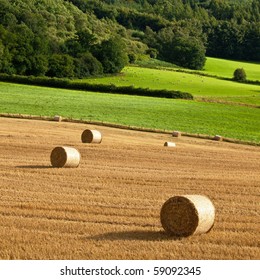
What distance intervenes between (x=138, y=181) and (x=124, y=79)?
244 ft

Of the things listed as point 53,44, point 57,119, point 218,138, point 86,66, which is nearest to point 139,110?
point 57,119

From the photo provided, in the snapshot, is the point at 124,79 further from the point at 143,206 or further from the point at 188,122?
the point at 143,206

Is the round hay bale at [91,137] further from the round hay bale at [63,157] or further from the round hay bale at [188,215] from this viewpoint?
the round hay bale at [188,215]

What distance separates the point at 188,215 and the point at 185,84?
3310 inches

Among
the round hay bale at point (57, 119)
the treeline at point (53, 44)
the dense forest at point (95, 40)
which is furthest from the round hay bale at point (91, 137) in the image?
the dense forest at point (95, 40)

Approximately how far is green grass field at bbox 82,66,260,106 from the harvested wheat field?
50337mm

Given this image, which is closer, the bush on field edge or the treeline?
the bush on field edge

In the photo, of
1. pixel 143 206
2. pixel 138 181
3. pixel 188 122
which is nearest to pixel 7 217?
pixel 143 206

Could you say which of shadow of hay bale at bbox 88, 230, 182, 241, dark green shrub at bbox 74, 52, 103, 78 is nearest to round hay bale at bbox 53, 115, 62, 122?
shadow of hay bale at bbox 88, 230, 182, 241

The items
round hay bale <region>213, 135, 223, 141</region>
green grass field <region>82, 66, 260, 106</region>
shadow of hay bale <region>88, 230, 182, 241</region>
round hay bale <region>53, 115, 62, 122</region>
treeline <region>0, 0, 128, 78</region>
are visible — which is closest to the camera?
shadow of hay bale <region>88, 230, 182, 241</region>

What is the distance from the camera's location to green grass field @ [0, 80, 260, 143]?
4959 cm

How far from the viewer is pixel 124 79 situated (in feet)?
311

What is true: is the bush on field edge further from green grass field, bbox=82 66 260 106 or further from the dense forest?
green grass field, bbox=82 66 260 106

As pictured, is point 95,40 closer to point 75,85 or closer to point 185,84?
point 185,84
